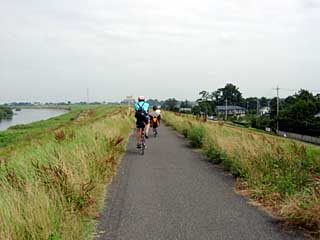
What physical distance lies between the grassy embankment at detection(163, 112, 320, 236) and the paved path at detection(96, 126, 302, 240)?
0.31m

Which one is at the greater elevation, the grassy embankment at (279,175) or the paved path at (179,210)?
the grassy embankment at (279,175)

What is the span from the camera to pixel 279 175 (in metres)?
8.62

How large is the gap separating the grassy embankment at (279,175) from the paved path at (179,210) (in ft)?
1.01

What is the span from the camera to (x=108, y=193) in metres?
8.16

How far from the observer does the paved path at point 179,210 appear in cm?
561

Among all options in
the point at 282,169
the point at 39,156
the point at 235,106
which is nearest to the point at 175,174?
the point at 282,169

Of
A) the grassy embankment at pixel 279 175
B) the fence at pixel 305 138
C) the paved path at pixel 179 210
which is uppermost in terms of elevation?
the grassy embankment at pixel 279 175

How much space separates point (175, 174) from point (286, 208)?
4426mm

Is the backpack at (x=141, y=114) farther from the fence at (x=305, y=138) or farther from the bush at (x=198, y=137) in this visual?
the fence at (x=305, y=138)

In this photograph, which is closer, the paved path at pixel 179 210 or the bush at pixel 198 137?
the paved path at pixel 179 210

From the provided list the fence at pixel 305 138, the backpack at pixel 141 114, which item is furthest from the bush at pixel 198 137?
the fence at pixel 305 138

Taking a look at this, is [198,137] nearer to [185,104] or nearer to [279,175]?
[279,175]

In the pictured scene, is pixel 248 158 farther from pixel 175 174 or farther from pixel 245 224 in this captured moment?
pixel 245 224

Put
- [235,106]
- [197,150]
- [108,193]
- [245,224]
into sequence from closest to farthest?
[245,224], [108,193], [197,150], [235,106]
